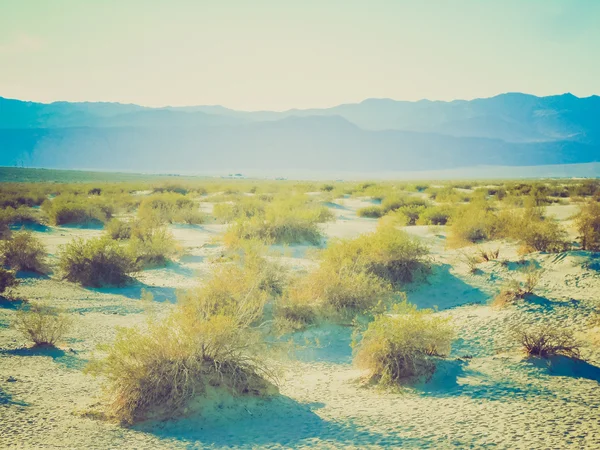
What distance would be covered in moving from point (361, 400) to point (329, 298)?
3898 millimetres

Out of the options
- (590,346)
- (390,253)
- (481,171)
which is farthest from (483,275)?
(481,171)

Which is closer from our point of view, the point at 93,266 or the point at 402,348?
the point at 402,348

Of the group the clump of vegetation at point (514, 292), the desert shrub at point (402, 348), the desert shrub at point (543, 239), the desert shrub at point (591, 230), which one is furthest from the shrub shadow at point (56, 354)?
the desert shrub at point (591, 230)

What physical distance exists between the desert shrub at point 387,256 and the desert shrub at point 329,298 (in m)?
1.32

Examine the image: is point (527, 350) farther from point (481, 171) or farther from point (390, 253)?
point (481, 171)

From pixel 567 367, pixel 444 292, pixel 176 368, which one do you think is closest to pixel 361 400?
pixel 176 368

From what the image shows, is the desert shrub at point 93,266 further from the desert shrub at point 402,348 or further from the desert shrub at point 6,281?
the desert shrub at point 402,348

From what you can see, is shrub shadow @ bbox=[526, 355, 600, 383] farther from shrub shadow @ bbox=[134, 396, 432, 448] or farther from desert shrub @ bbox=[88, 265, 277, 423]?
desert shrub @ bbox=[88, 265, 277, 423]

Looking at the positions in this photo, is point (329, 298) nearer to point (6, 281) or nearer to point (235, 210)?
point (6, 281)

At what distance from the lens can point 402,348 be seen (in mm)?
6477

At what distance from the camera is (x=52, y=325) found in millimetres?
8117

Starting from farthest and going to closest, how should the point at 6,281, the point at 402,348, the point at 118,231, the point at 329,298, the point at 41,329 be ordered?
the point at 118,231, the point at 6,281, the point at 329,298, the point at 41,329, the point at 402,348

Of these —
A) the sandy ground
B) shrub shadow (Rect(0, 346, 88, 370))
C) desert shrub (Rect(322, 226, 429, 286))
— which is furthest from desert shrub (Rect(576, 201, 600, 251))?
shrub shadow (Rect(0, 346, 88, 370))

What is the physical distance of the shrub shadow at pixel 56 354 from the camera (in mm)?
6996
